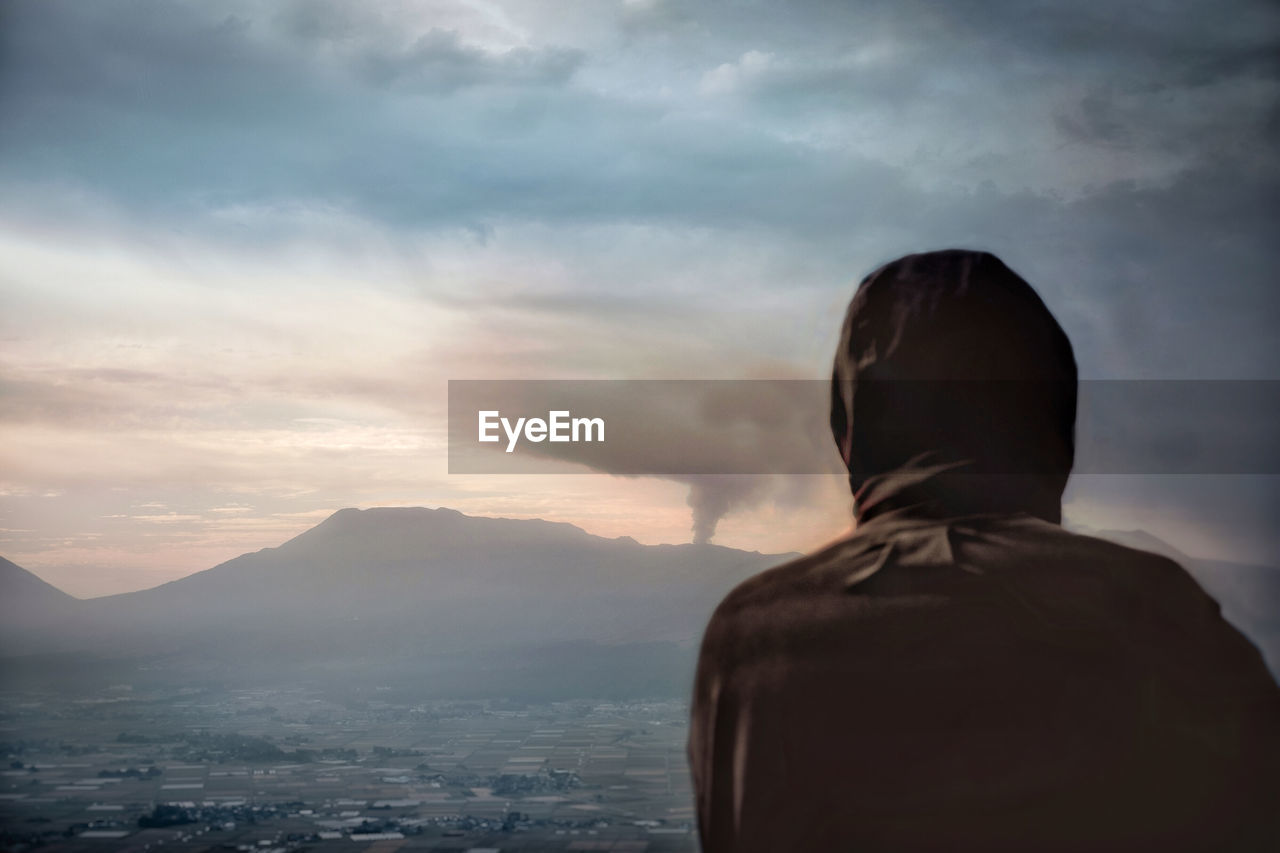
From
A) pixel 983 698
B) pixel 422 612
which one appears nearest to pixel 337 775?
pixel 422 612

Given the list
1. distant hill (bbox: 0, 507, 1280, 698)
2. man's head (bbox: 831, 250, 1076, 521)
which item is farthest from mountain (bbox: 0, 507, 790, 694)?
man's head (bbox: 831, 250, 1076, 521)

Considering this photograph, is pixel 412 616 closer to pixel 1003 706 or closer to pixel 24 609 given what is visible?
pixel 24 609

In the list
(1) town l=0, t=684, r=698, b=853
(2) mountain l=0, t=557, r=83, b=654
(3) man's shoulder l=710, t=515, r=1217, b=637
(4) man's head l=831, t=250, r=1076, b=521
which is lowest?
(1) town l=0, t=684, r=698, b=853

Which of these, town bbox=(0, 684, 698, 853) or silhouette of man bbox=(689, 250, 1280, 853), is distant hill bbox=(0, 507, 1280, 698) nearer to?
town bbox=(0, 684, 698, 853)

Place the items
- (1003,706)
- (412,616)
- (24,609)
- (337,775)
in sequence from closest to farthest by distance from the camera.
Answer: (1003,706), (24,609), (337,775), (412,616)

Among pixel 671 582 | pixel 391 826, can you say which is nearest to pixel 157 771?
pixel 391 826

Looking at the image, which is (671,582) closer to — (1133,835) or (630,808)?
(630,808)

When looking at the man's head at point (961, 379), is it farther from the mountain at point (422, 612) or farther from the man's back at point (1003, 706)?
the mountain at point (422, 612)
